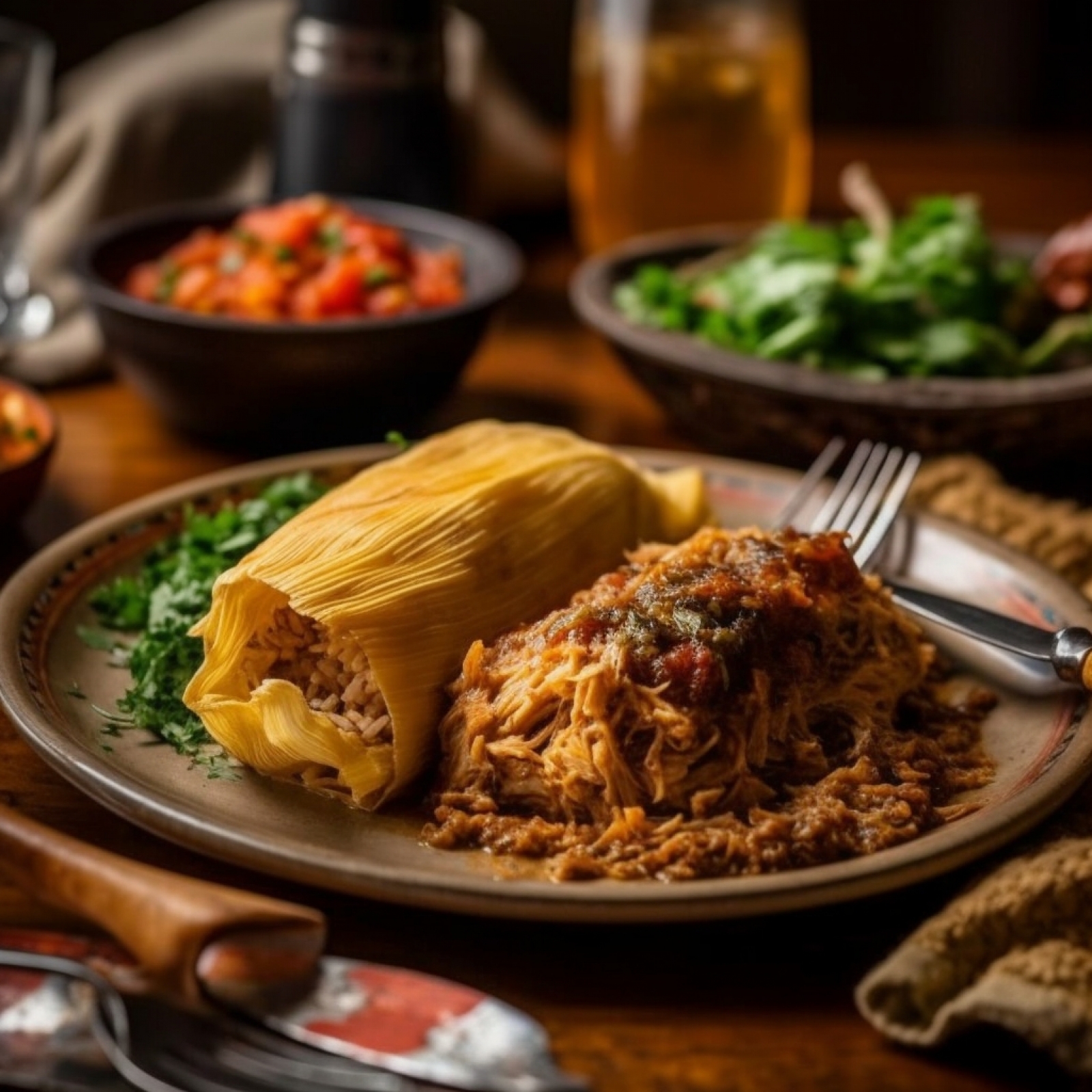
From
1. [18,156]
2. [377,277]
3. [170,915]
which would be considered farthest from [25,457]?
[170,915]

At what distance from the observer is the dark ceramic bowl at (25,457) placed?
254 centimetres

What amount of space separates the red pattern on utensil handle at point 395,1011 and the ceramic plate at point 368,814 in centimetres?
12

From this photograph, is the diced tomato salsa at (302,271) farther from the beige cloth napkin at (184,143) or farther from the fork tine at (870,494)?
the fork tine at (870,494)

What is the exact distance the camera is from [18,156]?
11.5ft

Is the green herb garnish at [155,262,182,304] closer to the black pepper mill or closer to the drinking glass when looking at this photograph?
the drinking glass

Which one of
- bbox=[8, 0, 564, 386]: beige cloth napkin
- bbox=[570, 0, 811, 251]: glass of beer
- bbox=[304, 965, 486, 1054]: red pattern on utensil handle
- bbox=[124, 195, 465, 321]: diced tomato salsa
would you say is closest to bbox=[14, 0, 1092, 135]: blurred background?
bbox=[8, 0, 564, 386]: beige cloth napkin

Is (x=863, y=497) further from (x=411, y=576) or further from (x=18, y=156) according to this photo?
(x=18, y=156)

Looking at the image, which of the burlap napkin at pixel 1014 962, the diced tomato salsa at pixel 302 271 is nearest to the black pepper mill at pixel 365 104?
the diced tomato salsa at pixel 302 271

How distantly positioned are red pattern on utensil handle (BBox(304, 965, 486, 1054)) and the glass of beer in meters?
2.86

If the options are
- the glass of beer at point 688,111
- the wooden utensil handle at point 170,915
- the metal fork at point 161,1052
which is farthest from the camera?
the glass of beer at point 688,111

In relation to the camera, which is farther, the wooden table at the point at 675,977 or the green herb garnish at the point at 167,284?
the green herb garnish at the point at 167,284

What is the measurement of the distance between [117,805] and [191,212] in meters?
2.17

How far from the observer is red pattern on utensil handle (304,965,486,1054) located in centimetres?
139

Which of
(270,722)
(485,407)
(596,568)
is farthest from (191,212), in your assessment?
(270,722)
